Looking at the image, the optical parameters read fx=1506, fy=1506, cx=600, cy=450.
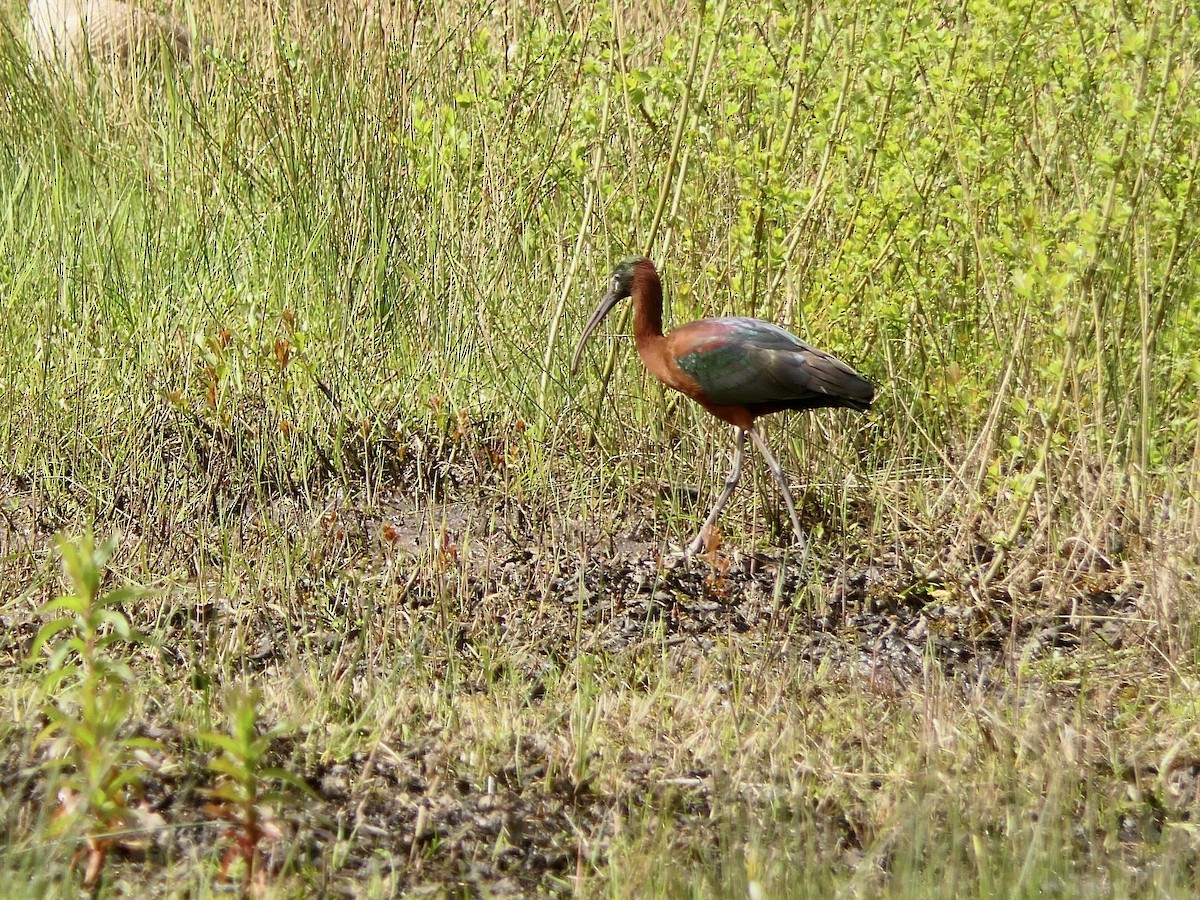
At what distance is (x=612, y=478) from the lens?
4.53 metres

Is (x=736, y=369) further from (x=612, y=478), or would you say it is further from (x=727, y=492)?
(x=612, y=478)

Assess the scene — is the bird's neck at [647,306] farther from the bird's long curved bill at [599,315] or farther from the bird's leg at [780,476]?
the bird's leg at [780,476]

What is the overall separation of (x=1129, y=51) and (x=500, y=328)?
2078mm

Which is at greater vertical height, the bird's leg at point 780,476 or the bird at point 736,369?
the bird at point 736,369

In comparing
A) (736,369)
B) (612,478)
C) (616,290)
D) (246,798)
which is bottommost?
(612,478)

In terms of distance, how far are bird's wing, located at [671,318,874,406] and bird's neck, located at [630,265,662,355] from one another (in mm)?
213

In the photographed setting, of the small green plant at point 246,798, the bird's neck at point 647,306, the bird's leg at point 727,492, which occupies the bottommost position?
the bird's leg at point 727,492

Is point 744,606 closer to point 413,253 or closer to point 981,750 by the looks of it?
point 981,750

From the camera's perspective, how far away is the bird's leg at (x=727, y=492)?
4227 mm

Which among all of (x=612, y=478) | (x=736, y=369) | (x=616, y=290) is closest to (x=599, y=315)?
(x=616, y=290)

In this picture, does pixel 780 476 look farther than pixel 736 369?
Yes

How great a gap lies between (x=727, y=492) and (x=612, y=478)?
1.24 ft

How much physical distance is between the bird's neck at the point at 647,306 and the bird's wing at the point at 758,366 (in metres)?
0.21

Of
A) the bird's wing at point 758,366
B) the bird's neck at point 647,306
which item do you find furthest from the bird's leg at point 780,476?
the bird's neck at point 647,306
